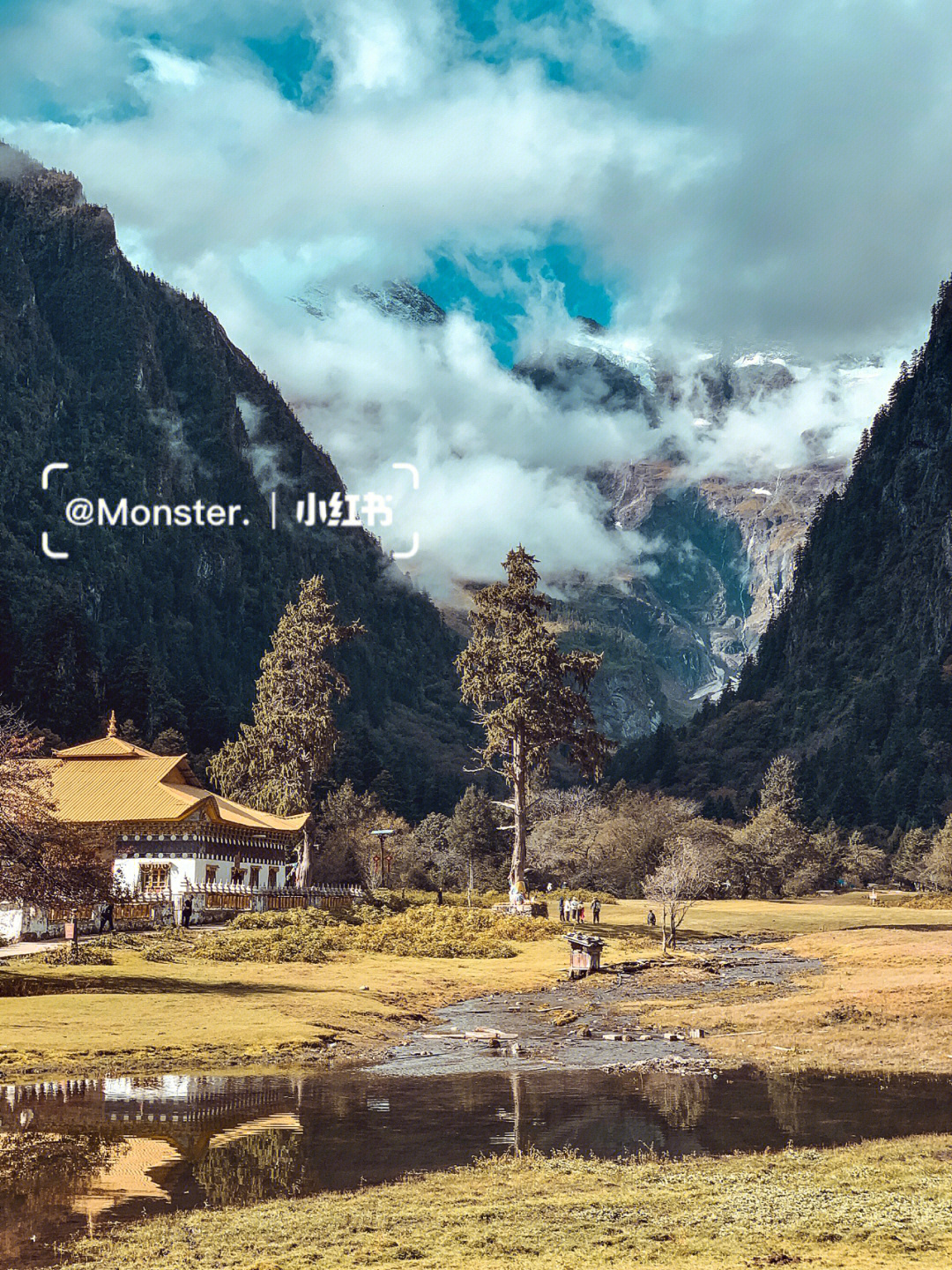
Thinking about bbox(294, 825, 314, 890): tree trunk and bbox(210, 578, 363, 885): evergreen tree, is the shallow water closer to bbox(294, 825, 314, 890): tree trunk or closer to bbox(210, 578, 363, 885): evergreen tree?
bbox(294, 825, 314, 890): tree trunk

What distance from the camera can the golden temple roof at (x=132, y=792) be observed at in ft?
232

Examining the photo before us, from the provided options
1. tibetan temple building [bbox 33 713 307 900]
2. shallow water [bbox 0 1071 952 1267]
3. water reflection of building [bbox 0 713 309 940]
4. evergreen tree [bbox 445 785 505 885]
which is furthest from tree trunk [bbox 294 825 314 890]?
shallow water [bbox 0 1071 952 1267]

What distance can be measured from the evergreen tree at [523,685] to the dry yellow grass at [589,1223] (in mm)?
60344

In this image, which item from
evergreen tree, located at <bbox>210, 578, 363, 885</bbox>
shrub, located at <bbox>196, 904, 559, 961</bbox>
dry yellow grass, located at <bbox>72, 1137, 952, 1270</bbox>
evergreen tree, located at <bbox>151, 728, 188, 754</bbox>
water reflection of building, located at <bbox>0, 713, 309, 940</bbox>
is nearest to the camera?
dry yellow grass, located at <bbox>72, 1137, 952, 1270</bbox>

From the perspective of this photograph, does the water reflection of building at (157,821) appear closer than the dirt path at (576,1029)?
No

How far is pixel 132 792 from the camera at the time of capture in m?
73.1

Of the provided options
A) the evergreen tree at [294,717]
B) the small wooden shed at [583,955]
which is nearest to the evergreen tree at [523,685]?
the evergreen tree at [294,717]

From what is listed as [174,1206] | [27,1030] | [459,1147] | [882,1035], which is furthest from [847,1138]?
[27,1030]

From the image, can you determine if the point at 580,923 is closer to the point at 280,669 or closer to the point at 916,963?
the point at 916,963

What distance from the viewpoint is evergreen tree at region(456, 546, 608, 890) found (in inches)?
3086

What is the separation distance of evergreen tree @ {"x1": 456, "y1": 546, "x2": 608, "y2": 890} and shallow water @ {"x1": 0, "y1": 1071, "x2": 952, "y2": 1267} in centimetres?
5221

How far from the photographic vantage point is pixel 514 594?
265 ft

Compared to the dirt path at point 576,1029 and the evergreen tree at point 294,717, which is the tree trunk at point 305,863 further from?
the dirt path at point 576,1029

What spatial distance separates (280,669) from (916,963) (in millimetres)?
48298
